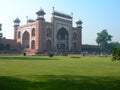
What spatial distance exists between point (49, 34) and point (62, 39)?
5450 millimetres

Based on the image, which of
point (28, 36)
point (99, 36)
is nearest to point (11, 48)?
point (28, 36)

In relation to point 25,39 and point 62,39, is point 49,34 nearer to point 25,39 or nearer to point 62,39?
point 62,39

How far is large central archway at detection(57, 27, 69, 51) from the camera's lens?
65438 millimetres

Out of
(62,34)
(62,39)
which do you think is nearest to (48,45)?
(62,39)

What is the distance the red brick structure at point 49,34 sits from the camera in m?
59.8

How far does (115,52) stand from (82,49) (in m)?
61.7

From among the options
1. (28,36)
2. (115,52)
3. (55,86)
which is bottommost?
(55,86)

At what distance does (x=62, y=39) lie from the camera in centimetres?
6706

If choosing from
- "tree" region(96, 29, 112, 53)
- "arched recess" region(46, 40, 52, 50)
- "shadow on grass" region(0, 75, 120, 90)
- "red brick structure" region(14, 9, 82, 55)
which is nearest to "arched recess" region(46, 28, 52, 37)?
"red brick structure" region(14, 9, 82, 55)

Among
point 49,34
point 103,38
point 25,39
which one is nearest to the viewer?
point 49,34

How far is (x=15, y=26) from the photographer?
229 feet

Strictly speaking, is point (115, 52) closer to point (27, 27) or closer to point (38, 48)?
point (38, 48)

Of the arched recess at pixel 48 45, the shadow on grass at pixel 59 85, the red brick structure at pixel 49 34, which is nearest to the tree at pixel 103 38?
the red brick structure at pixel 49 34

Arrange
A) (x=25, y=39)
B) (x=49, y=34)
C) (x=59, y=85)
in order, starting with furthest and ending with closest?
(x=25, y=39) < (x=49, y=34) < (x=59, y=85)
